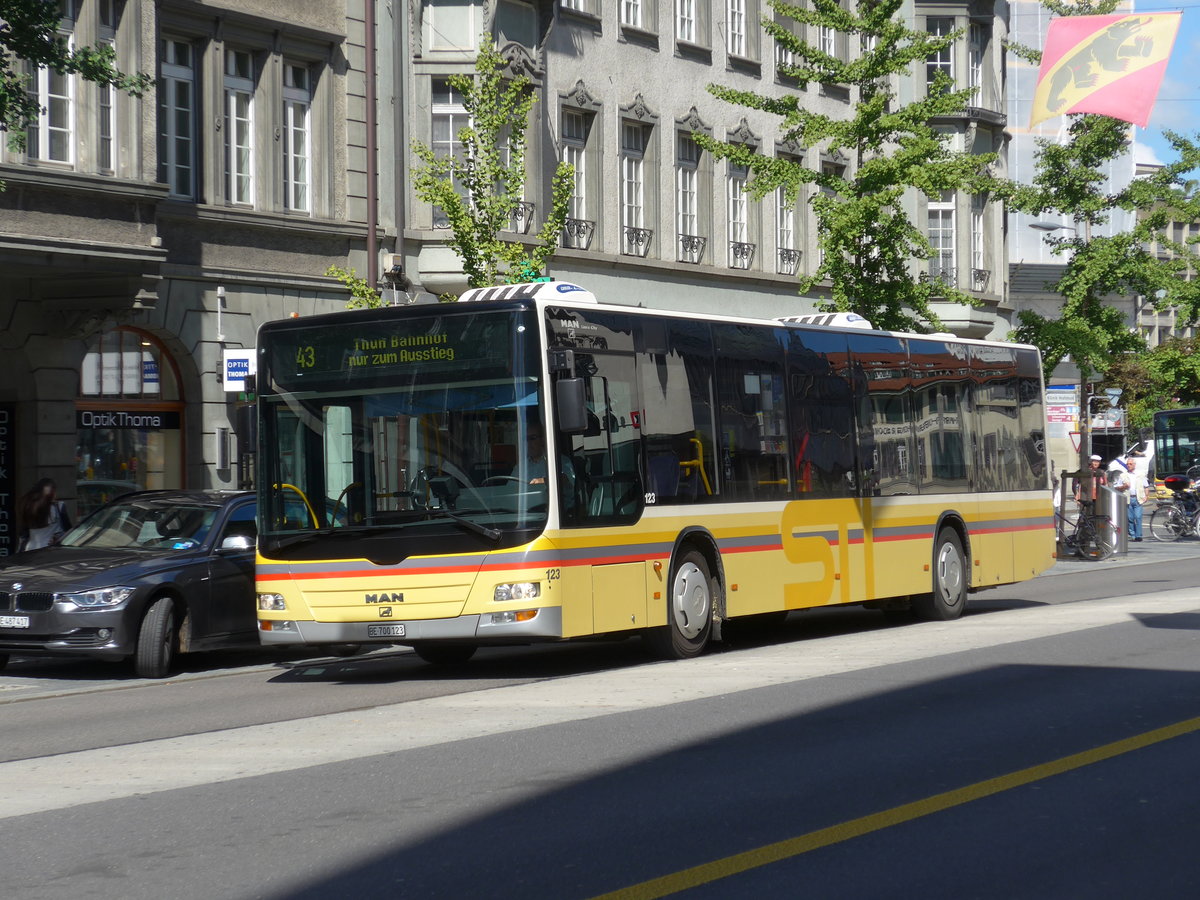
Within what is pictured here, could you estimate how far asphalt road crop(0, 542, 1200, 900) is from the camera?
653cm

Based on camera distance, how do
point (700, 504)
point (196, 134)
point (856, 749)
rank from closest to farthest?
point (856, 749)
point (700, 504)
point (196, 134)

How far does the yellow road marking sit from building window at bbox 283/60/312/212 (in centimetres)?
1944

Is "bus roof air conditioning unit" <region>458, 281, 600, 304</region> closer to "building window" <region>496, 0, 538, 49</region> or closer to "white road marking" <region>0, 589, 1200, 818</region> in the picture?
"white road marking" <region>0, 589, 1200, 818</region>

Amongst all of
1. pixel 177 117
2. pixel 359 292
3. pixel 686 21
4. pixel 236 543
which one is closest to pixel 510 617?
pixel 236 543

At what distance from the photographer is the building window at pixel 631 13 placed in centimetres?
3296

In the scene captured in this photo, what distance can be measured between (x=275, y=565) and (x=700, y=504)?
140 inches

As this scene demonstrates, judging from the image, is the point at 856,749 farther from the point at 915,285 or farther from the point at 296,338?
the point at 915,285

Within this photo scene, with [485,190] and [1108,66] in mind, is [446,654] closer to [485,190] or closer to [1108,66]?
[485,190]

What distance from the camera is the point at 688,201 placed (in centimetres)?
3484

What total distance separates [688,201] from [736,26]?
407 cm

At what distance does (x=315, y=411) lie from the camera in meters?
13.9

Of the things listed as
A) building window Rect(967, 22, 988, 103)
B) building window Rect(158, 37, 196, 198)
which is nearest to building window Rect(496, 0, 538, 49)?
building window Rect(158, 37, 196, 198)

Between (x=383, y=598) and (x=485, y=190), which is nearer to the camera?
(x=383, y=598)

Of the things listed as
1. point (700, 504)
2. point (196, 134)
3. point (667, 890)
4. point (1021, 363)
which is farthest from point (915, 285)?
point (667, 890)
